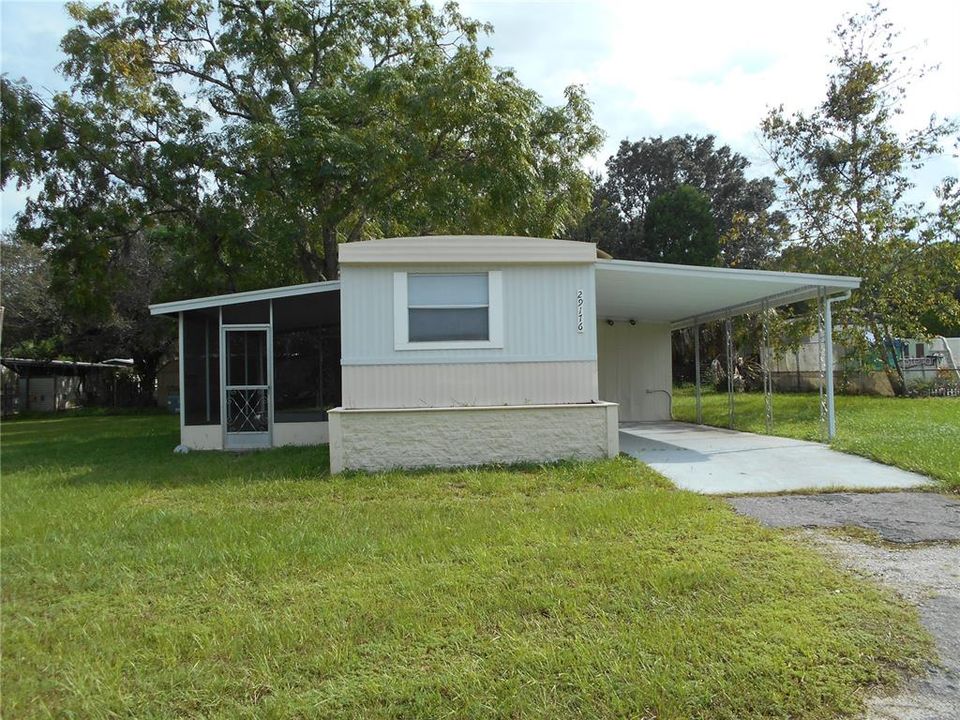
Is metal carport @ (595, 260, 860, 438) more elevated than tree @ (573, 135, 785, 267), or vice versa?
tree @ (573, 135, 785, 267)

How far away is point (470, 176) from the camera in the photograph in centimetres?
1402

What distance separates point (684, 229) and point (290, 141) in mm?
23262

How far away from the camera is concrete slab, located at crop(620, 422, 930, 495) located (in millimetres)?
6793


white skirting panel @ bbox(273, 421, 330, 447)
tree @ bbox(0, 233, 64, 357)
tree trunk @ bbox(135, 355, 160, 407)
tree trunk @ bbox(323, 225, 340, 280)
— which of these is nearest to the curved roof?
white skirting panel @ bbox(273, 421, 330, 447)

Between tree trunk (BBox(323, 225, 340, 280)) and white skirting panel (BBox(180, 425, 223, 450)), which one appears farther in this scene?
tree trunk (BBox(323, 225, 340, 280))

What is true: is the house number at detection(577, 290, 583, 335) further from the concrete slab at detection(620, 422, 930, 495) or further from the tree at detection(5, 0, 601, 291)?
the tree at detection(5, 0, 601, 291)

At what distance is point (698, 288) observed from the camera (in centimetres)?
986

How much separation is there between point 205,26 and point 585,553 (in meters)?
16.0

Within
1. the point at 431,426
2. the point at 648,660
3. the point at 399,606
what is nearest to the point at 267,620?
the point at 399,606

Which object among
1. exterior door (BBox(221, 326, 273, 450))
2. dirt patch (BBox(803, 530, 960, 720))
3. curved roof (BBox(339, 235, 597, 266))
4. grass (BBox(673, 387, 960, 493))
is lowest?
dirt patch (BBox(803, 530, 960, 720))

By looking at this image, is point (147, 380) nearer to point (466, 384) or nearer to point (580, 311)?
point (466, 384)

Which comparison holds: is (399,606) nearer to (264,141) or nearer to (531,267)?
(531,267)

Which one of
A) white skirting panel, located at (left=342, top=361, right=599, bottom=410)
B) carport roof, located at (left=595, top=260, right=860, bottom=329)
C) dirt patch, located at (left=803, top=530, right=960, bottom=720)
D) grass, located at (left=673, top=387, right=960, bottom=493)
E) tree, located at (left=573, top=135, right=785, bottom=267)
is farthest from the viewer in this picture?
tree, located at (left=573, top=135, right=785, bottom=267)

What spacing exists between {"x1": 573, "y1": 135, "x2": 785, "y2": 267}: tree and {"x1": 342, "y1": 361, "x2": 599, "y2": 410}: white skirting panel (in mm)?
26409
